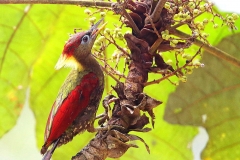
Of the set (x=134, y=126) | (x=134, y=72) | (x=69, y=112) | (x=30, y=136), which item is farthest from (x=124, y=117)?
(x=30, y=136)

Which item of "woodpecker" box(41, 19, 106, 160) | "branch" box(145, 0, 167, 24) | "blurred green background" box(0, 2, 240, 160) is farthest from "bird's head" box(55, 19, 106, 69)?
"blurred green background" box(0, 2, 240, 160)

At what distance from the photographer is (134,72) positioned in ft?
4.71

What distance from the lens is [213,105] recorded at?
2.21 meters

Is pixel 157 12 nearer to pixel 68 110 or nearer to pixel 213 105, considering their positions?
pixel 68 110

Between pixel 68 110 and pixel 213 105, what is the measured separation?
90 centimetres

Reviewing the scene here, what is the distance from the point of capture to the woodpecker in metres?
1.58

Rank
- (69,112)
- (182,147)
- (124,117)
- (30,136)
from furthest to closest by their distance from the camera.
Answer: (30,136), (182,147), (69,112), (124,117)

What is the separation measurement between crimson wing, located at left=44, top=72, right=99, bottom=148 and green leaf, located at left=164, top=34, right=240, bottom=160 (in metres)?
0.61

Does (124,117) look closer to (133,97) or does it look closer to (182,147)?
(133,97)

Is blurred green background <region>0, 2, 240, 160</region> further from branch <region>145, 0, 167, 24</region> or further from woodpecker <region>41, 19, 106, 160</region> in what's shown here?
branch <region>145, 0, 167, 24</region>

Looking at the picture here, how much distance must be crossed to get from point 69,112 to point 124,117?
0.28 metres

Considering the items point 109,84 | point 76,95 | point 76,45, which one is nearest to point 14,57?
point 109,84

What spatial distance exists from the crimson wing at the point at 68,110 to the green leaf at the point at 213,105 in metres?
0.61

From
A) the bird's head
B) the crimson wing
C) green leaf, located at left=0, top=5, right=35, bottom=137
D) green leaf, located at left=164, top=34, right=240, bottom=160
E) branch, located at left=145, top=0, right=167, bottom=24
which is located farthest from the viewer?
green leaf, located at left=0, top=5, right=35, bottom=137
